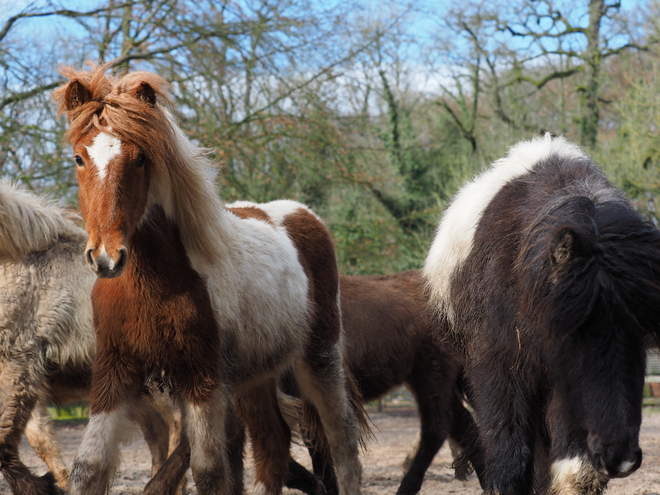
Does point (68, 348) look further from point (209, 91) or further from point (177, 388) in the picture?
point (209, 91)

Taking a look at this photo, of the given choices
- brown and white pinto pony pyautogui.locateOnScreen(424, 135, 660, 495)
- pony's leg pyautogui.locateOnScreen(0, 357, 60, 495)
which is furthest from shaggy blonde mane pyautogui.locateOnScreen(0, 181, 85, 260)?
brown and white pinto pony pyautogui.locateOnScreen(424, 135, 660, 495)

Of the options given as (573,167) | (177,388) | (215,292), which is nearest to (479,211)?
(573,167)

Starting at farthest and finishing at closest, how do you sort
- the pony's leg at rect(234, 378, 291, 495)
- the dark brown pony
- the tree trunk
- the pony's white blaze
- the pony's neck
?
the tree trunk
the dark brown pony
the pony's leg at rect(234, 378, 291, 495)
the pony's neck
the pony's white blaze

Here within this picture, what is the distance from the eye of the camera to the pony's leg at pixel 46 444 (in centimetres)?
605

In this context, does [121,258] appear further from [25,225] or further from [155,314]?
[25,225]

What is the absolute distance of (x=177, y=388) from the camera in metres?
3.96

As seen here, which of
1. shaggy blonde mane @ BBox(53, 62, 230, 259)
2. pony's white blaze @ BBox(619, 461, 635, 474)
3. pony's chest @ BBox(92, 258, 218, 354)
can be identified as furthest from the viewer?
pony's chest @ BBox(92, 258, 218, 354)

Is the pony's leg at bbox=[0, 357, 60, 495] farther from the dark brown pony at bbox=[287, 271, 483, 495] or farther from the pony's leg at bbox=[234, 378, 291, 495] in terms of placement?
the dark brown pony at bbox=[287, 271, 483, 495]

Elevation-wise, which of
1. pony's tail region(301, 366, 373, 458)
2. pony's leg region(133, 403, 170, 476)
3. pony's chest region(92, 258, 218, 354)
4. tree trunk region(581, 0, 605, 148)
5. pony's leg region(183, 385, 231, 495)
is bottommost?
pony's leg region(133, 403, 170, 476)

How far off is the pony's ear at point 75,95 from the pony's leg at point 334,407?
255cm

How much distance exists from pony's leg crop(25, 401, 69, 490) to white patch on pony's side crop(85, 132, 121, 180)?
3.16m

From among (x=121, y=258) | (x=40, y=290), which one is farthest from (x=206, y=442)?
(x=40, y=290)

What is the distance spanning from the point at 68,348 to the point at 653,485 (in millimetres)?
5062

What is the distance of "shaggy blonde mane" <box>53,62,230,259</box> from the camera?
3.67m
